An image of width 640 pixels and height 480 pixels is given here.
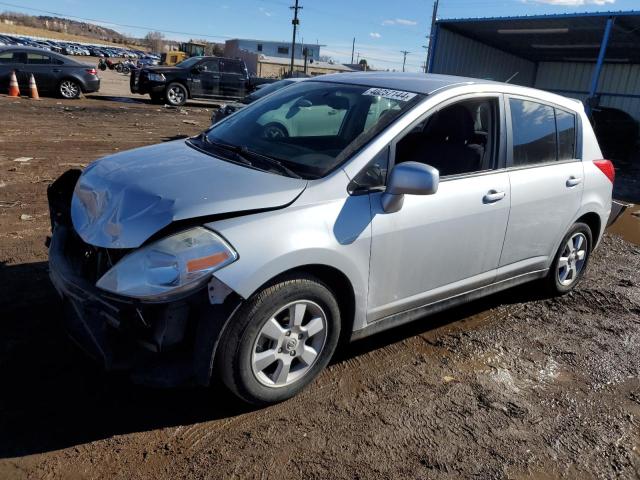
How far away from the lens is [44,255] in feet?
15.3

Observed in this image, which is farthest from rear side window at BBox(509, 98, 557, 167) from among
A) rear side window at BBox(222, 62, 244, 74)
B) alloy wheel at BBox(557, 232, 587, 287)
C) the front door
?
rear side window at BBox(222, 62, 244, 74)

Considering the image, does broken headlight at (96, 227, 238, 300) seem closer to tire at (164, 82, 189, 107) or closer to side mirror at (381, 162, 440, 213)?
side mirror at (381, 162, 440, 213)

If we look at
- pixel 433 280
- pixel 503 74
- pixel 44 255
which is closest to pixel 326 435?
pixel 433 280

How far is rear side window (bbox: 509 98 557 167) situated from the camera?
3828 mm

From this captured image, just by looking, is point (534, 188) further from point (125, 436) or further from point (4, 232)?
point (4, 232)

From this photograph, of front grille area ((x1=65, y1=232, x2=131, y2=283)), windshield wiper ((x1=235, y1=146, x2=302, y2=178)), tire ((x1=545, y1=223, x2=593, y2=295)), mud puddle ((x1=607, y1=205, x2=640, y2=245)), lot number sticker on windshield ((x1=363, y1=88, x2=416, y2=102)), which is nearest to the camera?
front grille area ((x1=65, y1=232, x2=131, y2=283))

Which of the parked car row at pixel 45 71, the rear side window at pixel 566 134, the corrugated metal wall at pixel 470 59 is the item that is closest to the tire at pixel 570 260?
the rear side window at pixel 566 134

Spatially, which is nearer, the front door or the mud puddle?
the front door

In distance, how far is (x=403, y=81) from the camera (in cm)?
365

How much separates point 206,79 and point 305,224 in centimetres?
1820

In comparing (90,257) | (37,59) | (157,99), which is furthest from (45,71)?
(90,257)

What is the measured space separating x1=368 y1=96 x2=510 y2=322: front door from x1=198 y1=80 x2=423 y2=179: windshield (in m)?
0.27

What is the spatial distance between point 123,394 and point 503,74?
2311 centimetres

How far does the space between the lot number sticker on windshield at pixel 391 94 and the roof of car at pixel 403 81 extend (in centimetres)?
5
